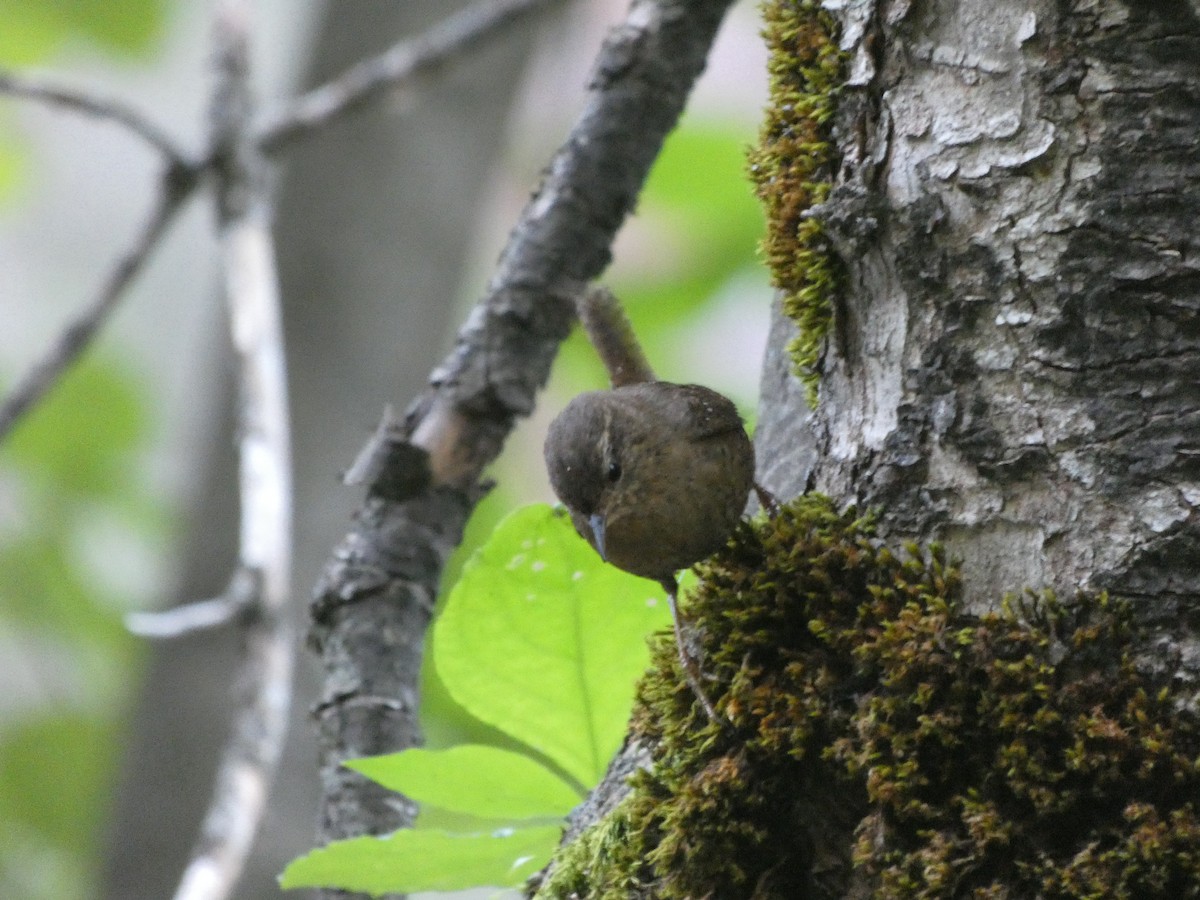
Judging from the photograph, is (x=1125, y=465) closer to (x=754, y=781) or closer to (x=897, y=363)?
(x=897, y=363)

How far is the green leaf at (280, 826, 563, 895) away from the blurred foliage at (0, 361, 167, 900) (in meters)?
3.69

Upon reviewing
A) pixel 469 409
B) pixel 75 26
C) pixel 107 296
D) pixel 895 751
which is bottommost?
pixel 895 751

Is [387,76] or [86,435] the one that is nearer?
[387,76]

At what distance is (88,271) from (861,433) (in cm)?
861

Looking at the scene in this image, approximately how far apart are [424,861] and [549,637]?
0.30 metres

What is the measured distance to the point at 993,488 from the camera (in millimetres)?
1348

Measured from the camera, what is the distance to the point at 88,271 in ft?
29.7

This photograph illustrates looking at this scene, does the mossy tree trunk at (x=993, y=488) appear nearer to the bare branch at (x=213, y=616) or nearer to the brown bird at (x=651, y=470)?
the brown bird at (x=651, y=470)

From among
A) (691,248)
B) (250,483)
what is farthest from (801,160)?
(691,248)

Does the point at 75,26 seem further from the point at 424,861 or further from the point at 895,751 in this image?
the point at 895,751

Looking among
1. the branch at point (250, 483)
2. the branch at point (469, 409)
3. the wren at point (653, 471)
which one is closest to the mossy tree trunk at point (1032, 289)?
the wren at point (653, 471)

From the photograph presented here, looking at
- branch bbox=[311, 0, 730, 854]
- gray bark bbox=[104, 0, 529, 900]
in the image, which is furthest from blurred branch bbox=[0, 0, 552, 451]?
gray bark bbox=[104, 0, 529, 900]

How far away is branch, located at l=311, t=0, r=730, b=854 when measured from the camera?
2.12 m

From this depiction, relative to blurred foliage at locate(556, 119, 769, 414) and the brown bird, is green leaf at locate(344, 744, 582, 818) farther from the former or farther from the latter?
blurred foliage at locate(556, 119, 769, 414)
